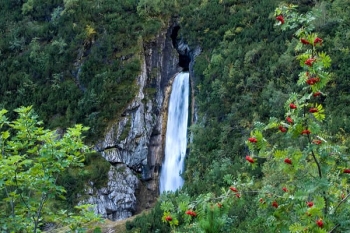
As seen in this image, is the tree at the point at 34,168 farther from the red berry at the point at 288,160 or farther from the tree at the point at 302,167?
the red berry at the point at 288,160

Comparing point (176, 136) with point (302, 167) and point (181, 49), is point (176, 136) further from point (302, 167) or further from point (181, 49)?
point (302, 167)

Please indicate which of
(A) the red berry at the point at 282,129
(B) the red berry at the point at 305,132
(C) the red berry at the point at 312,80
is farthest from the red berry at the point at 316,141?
(C) the red berry at the point at 312,80

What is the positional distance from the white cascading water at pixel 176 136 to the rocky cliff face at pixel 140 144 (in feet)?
→ 1.47

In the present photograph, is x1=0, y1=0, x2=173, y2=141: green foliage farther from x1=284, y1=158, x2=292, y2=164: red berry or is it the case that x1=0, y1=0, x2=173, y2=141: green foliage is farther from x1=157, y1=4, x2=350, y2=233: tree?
x1=284, y1=158, x2=292, y2=164: red berry

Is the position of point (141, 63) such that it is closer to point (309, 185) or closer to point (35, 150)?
point (35, 150)

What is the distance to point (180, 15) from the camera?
31.2m

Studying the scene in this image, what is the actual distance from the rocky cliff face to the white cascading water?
0.45 meters

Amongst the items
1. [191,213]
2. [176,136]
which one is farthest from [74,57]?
[191,213]

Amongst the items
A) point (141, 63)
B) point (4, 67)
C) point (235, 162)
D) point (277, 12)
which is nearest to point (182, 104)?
point (141, 63)

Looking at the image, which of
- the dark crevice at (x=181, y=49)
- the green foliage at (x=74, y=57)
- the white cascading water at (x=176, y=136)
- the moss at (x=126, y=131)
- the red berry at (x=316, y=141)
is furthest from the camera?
the dark crevice at (x=181, y=49)

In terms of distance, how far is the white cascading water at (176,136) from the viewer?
26656 mm

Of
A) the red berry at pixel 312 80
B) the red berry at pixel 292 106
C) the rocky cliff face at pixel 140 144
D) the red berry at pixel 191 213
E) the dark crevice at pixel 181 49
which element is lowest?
the red berry at pixel 191 213

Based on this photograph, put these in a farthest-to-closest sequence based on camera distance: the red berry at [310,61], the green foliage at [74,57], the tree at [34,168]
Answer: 1. the green foliage at [74,57]
2. the tree at [34,168]
3. the red berry at [310,61]

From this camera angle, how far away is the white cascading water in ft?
87.5
